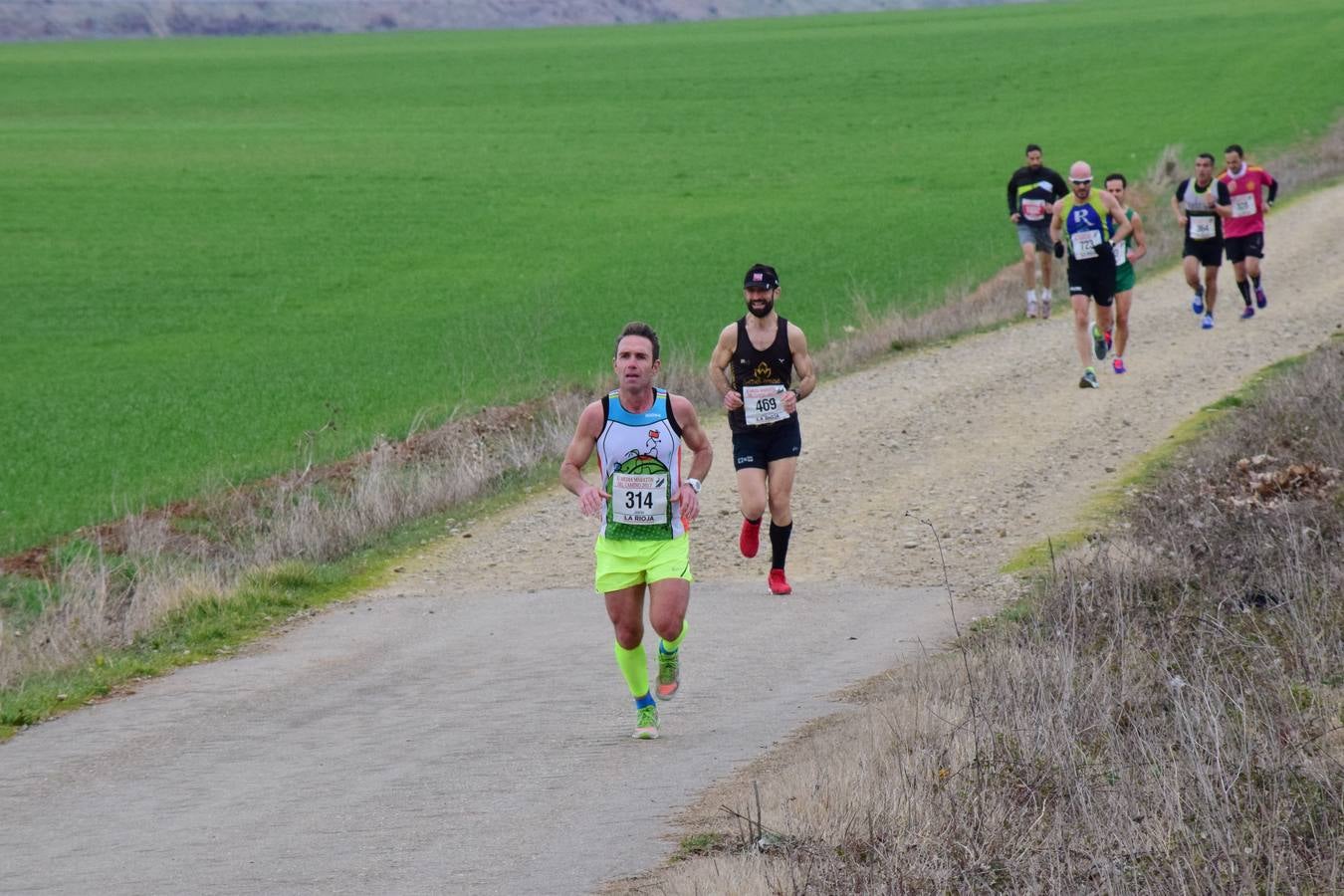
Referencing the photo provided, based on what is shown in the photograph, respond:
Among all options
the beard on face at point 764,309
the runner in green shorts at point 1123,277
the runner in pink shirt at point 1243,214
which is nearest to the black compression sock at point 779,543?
the beard on face at point 764,309

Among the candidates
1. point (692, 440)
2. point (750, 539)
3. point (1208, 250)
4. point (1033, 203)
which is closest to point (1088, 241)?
point (1208, 250)

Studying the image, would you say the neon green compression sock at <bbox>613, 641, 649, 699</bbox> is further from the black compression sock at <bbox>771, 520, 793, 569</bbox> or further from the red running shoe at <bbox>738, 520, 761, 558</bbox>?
the red running shoe at <bbox>738, 520, 761, 558</bbox>

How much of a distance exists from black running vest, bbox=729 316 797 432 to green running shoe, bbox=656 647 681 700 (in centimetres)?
303

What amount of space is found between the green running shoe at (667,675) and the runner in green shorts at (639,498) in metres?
0.21

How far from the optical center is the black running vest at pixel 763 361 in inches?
474

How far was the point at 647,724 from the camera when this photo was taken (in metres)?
9.13

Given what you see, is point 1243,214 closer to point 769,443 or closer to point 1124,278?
point 1124,278

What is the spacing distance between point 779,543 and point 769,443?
72 cm

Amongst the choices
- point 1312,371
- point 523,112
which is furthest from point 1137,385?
point 523,112

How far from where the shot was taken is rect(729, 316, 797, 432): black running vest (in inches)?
474

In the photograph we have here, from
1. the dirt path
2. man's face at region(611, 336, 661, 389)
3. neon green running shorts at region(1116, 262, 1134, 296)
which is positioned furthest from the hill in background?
man's face at region(611, 336, 661, 389)

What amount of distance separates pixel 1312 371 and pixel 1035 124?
4313 centimetres

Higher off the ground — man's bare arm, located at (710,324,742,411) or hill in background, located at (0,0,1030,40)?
hill in background, located at (0,0,1030,40)

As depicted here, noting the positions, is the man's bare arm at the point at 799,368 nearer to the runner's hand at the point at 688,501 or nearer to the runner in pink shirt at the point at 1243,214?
the runner's hand at the point at 688,501
